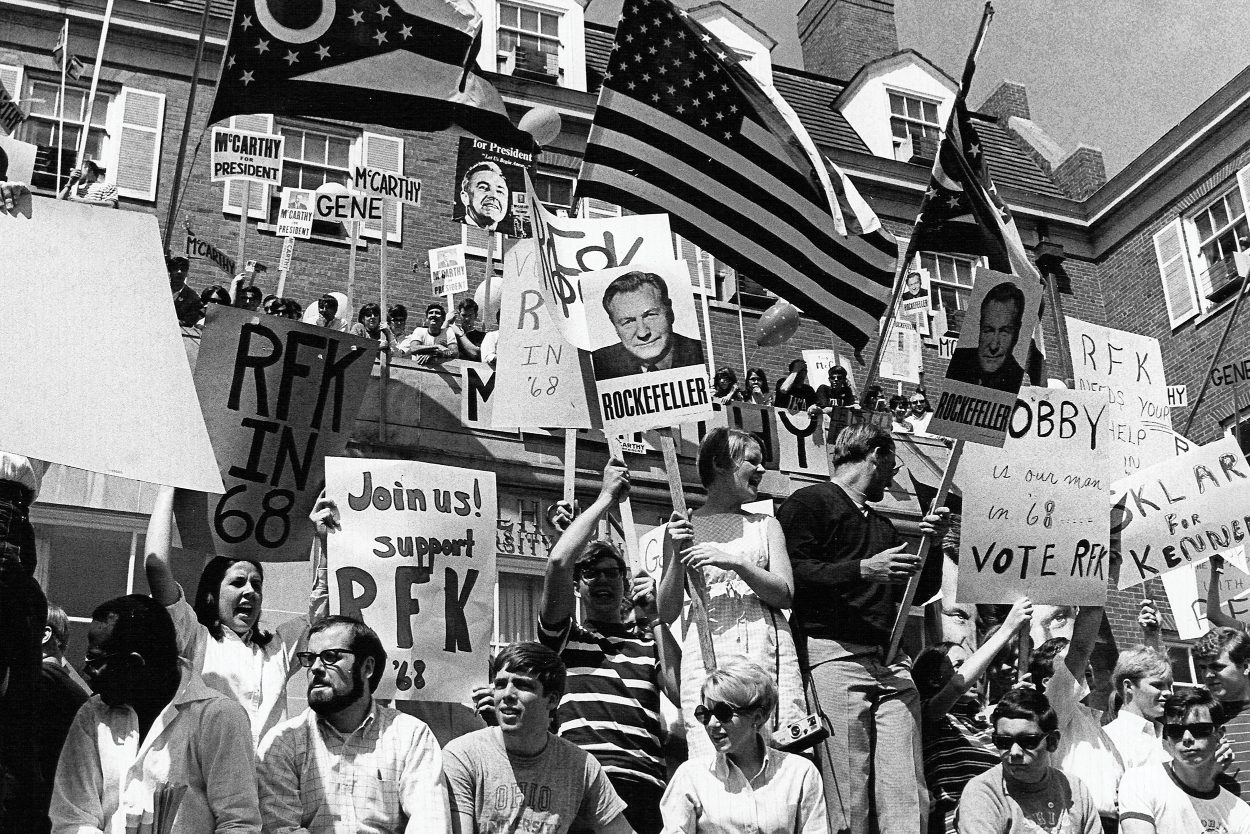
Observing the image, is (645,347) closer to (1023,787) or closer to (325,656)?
(325,656)

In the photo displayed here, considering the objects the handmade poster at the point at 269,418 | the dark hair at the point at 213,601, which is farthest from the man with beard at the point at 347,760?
the handmade poster at the point at 269,418

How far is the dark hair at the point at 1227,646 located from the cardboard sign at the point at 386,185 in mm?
5686

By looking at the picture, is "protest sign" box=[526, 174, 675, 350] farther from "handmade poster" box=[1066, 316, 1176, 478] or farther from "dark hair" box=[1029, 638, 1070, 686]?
"handmade poster" box=[1066, 316, 1176, 478]

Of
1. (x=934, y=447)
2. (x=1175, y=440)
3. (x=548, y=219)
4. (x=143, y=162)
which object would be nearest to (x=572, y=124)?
(x=143, y=162)

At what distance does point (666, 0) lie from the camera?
8.62m

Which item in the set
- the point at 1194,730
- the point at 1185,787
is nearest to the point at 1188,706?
the point at 1194,730

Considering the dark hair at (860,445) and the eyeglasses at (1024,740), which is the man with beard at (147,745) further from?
the eyeglasses at (1024,740)

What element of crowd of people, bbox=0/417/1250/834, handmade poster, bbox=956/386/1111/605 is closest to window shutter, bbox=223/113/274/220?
crowd of people, bbox=0/417/1250/834

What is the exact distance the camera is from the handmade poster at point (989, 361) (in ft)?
24.5

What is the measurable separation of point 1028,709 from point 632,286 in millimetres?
2494

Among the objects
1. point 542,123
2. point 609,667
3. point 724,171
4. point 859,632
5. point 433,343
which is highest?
point 542,123

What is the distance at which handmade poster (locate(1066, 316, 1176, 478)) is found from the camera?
1031 cm

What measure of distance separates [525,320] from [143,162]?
9414 mm

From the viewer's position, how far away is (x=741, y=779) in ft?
18.4
